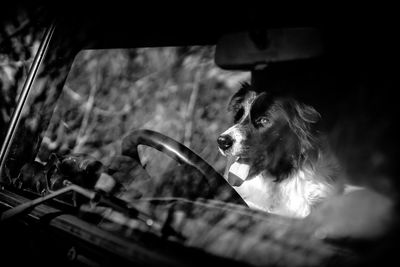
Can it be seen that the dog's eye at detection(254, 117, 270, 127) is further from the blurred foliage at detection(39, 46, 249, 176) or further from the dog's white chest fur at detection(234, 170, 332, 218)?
the dog's white chest fur at detection(234, 170, 332, 218)

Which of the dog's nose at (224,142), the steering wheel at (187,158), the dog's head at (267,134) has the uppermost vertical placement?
the dog's head at (267,134)

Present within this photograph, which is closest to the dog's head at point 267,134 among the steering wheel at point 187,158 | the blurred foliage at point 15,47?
the steering wheel at point 187,158

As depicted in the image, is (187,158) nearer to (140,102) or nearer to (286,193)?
(140,102)

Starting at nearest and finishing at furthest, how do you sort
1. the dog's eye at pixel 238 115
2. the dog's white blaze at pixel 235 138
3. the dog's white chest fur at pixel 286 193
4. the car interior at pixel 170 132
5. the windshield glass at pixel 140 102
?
the car interior at pixel 170 132
the dog's white chest fur at pixel 286 193
the windshield glass at pixel 140 102
the dog's white blaze at pixel 235 138
the dog's eye at pixel 238 115

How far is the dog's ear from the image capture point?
2.09m

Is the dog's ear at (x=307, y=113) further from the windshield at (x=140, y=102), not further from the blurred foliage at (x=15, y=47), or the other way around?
the blurred foliage at (x=15, y=47)

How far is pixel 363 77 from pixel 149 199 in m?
1.11

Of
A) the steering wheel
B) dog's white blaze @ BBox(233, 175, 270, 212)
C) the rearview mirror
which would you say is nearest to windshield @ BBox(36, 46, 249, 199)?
dog's white blaze @ BBox(233, 175, 270, 212)

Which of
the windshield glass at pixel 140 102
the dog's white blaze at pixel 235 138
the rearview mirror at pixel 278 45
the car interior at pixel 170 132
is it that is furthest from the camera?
the dog's white blaze at pixel 235 138

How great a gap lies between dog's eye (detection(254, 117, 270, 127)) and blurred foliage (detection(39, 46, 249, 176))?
27 centimetres

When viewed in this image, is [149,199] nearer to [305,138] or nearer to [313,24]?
[313,24]

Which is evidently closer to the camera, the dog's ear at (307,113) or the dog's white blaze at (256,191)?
the dog's ear at (307,113)

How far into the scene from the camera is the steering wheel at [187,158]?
1361 mm

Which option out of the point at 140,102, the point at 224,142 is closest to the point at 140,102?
the point at 140,102
